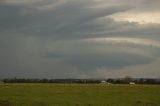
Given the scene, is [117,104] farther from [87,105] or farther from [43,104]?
[43,104]

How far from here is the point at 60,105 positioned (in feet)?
130

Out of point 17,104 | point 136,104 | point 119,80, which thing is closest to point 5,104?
point 17,104

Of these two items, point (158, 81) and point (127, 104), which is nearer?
point (127, 104)

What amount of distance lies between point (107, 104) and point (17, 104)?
8.81 meters

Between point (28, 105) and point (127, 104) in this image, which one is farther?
point (127, 104)

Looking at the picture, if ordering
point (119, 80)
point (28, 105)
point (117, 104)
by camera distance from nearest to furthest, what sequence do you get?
point (28, 105), point (117, 104), point (119, 80)

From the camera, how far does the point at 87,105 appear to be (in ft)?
130

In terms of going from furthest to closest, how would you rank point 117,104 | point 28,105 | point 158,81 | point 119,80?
point 119,80 → point 158,81 → point 117,104 → point 28,105

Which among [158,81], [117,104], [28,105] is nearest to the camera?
[28,105]

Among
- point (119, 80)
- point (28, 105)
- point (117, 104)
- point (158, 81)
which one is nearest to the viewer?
point (28, 105)

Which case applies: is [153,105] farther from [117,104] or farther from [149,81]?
[149,81]

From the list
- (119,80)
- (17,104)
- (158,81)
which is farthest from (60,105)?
(119,80)

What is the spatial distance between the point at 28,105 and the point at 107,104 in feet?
25.9

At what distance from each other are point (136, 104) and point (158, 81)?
115917mm
